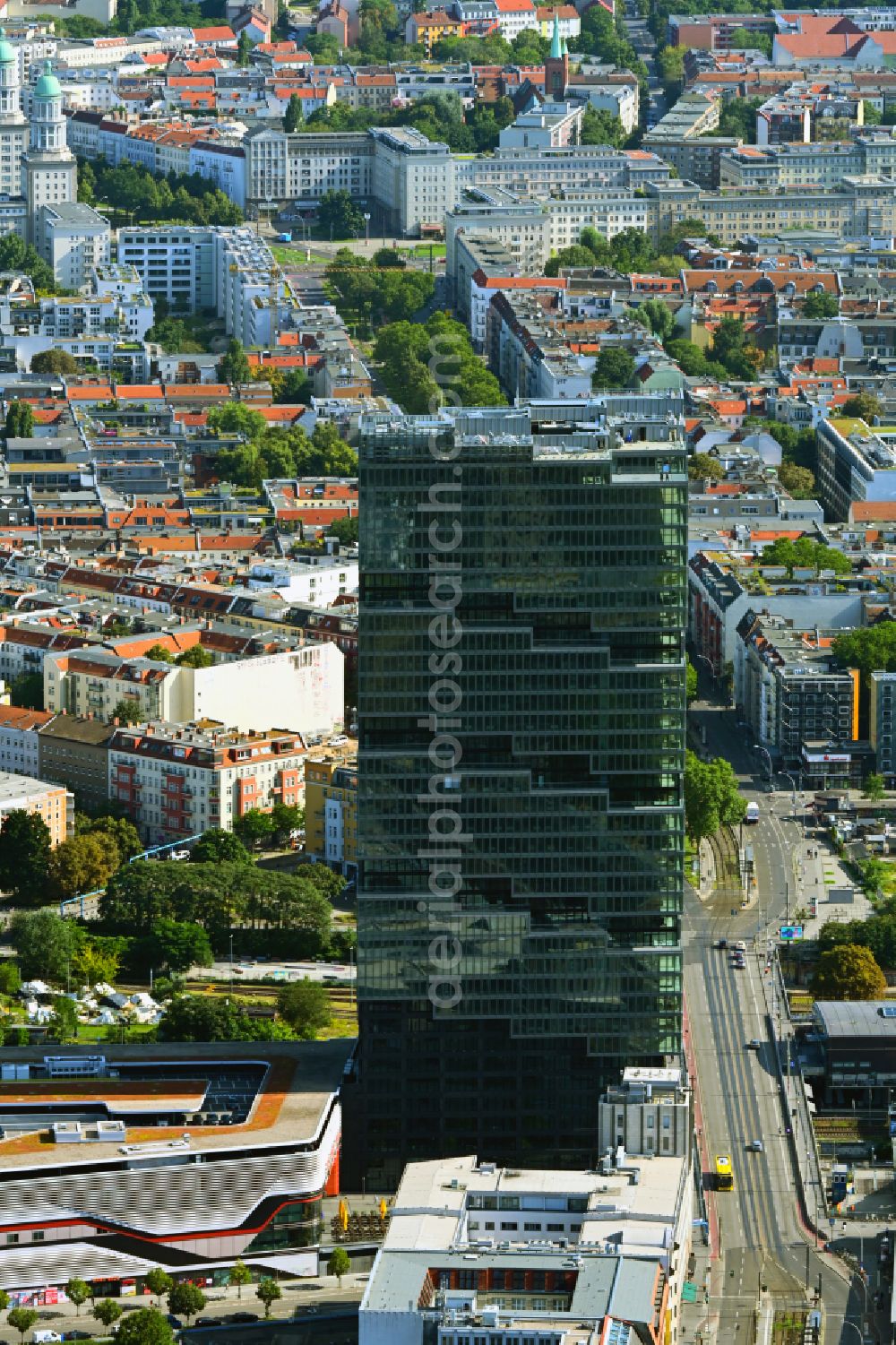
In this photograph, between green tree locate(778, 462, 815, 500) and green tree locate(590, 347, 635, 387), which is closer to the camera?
green tree locate(778, 462, 815, 500)

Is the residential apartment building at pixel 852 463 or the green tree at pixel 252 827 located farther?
the residential apartment building at pixel 852 463

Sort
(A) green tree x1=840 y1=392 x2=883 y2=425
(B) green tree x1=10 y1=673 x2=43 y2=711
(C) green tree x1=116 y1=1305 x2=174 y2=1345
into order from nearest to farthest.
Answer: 1. (C) green tree x1=116 y1=1305 x2=174 y2=1345
2. (B) green tree x1=10 y1=673 x2=43 y2=711
3. (A) green tree x1=840 y1=392 x2=883 y2=425

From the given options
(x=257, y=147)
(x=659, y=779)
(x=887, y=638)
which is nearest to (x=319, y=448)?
(x=887, y=638)

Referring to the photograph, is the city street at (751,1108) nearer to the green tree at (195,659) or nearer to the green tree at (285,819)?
the green tree at (285,819)

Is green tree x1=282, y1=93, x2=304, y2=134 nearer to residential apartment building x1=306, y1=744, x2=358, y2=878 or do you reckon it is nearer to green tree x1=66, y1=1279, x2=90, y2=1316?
residential apartment building x1=306, y1=744, x2=358, y2=878

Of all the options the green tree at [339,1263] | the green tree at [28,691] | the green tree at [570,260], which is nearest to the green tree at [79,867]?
the green tree at [28,691]

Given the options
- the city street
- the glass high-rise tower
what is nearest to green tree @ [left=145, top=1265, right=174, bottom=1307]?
the glass high-rise tower

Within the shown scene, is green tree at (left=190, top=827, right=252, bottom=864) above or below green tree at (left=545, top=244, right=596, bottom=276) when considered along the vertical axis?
below
